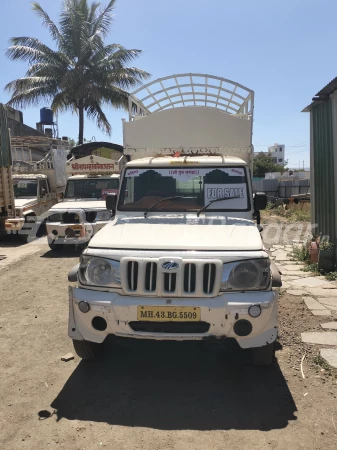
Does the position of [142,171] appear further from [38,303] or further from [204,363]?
[38,303]

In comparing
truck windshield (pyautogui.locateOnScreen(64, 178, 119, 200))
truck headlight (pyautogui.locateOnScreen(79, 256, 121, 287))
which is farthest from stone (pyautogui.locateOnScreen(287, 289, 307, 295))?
truck windshield (pyautogui.locateOnScreen(64, 178, 119, 200))

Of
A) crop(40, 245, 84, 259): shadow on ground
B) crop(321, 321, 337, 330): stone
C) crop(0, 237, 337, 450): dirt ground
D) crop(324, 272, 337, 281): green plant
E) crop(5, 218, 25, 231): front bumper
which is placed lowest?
crop(0, 237, 337, 450): dirt ground

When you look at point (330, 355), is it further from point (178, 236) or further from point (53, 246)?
point (53, 246)

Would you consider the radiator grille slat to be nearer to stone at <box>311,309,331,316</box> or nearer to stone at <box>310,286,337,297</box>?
stone at <box>311,309,331,316</box>

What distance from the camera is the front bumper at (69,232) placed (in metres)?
10.1

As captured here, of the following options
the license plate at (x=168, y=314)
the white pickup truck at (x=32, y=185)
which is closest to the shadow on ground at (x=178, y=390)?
the license plate at (x=168, y=314)

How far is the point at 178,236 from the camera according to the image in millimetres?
3928

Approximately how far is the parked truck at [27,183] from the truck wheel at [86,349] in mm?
8281

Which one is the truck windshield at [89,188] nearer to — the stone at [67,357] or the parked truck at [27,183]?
the parked truck at [27,183]

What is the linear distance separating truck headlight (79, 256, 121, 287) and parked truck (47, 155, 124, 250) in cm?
595

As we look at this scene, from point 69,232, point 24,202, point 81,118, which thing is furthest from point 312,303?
point 81,118

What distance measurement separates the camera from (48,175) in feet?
48.6

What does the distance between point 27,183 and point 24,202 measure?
1.24 m

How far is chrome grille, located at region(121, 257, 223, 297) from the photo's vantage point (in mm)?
3447
